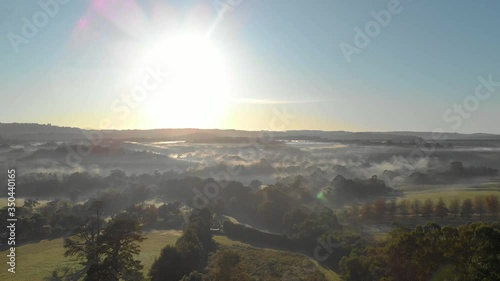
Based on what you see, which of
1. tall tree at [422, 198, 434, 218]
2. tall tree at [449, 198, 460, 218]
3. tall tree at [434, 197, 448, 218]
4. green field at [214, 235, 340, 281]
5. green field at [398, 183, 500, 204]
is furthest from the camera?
green field at [398, 183, 500, 204]

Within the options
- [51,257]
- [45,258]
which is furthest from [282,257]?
[45,258]

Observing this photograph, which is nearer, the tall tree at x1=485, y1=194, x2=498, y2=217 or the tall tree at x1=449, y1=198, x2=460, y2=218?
the tall tree at x1=485, y1=194, x2=498, y2=217

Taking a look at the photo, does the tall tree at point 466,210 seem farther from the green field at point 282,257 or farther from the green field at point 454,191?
the green field at point 282,257

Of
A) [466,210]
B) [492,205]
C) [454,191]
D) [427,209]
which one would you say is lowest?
[427,209]

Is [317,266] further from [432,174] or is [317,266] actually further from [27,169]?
[27,169]

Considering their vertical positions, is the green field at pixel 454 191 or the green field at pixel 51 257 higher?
the green field at pixel 454 191

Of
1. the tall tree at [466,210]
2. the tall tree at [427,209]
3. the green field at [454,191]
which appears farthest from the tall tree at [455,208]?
the green field at [454,191]

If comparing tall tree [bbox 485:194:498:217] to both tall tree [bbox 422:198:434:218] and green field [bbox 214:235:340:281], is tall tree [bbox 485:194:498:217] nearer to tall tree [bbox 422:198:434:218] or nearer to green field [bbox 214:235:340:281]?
tall tree [bbox 422:198:434:218]

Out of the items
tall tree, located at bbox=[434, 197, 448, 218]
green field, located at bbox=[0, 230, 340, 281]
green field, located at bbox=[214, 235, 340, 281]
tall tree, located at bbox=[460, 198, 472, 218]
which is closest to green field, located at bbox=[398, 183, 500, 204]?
tall tree, located at bbox=[460, 198, 472, 218]

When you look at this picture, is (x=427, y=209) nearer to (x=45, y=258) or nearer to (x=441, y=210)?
(x=441, y=210)
